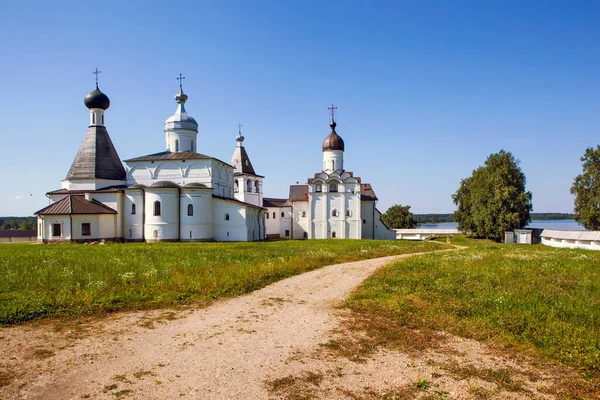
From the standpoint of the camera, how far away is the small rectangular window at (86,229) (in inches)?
1238

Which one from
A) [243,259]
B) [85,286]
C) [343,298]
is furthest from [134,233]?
[343,298]

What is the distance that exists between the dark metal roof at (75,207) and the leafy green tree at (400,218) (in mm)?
42389

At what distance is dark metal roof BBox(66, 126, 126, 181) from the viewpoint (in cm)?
3453

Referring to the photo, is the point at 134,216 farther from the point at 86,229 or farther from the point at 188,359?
the point at 188,359

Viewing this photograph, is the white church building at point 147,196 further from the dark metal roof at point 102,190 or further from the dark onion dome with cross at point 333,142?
the dark onion dome with cross at point 333,142

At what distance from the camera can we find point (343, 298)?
10484 millimetres

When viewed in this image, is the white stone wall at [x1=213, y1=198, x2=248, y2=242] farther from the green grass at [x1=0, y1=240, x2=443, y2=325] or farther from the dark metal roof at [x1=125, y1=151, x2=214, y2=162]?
the green grass at [x1=0, y1=240, x2=443, y2=325]

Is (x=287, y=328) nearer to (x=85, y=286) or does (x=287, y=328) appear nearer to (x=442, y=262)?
(x=85, y=286)

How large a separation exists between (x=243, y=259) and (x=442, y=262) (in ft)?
25.4

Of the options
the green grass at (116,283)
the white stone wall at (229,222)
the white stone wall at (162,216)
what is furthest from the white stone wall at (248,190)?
the green grass at (116,283)

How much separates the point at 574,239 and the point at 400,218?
112 ft

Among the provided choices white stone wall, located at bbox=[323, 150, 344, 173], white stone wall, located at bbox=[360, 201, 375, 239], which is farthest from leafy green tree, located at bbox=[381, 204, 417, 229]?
white stone wall, located at bbox=[323, 150, 344, 173]

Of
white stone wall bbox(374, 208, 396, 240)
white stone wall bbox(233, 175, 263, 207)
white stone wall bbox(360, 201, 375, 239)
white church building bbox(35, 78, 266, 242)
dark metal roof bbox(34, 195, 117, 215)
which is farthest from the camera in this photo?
white stone wall bbox(233, 175, 263, 207)

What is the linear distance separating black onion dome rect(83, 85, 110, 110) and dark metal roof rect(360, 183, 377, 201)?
85.4 feet
